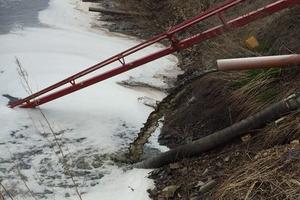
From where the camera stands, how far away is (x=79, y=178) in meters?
5.38

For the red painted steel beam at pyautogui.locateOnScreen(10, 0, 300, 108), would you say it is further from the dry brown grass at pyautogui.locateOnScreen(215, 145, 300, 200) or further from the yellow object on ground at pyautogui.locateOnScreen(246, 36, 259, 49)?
the dry brown grass at pyautogui.locateOnScreen(215, 145, 300, 200)

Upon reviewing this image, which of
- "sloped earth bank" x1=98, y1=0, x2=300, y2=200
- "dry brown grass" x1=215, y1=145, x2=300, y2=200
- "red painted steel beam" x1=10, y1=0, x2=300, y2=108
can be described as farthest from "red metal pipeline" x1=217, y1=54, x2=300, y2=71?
"red painted steel beam" x1=10, y1=0, x2=300, y2=108

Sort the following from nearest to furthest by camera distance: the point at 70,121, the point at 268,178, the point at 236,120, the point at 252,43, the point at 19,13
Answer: the point at 268,178, the point at 236,120, the point at 252,43, the point at 70,121, the point at 19,13

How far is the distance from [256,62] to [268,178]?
3.83 feet

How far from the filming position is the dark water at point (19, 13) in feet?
32.8

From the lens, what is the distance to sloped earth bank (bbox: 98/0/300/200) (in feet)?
12.6

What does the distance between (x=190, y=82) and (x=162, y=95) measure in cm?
55

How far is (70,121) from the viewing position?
21.6 feet

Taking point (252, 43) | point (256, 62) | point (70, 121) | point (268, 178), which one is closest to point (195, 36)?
point (252, 43)

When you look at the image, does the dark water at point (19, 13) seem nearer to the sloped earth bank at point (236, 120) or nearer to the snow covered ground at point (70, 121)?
the snow covered ground at point (70, 121)

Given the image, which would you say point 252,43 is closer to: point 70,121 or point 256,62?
point 256,62

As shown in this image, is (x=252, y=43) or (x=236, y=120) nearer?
(x=236, y=120)

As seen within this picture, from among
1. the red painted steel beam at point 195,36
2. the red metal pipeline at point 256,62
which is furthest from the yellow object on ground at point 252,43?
the red metal pipeline at point 256,62

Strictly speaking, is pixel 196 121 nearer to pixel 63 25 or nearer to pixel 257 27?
pixel 257 27
